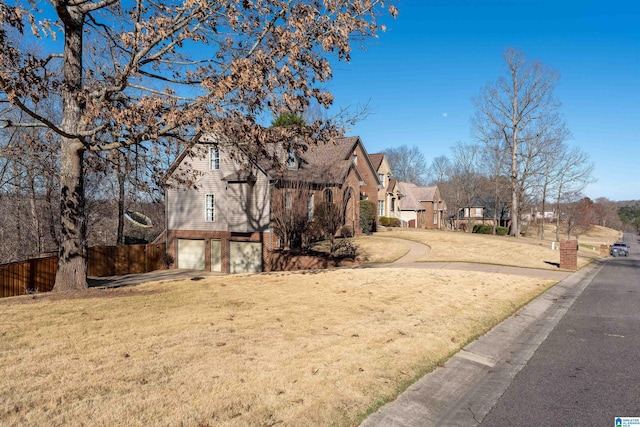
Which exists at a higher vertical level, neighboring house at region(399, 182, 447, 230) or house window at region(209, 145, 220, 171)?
house window at region(209, 145, 220, 171)

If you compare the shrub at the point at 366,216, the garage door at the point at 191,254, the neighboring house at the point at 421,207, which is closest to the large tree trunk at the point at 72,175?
the garage door at the point at 191,254

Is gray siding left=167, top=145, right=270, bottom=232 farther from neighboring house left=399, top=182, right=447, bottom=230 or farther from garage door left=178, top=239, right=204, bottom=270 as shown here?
neighboring house left=399, top=182, right=447, bottom=230

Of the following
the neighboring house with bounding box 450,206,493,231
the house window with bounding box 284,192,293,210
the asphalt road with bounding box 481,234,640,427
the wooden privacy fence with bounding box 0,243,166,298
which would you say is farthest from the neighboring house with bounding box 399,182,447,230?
the asphalt road with bounding box 481,234,640,427

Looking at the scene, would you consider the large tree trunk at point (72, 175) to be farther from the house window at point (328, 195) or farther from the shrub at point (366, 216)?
the shrub at point (366, 216)

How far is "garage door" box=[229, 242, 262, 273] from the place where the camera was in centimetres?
2795

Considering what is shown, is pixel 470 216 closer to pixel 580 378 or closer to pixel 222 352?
pixel 580 378

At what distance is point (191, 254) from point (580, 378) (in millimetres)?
28732

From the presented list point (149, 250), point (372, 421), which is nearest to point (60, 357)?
point (372, 421)

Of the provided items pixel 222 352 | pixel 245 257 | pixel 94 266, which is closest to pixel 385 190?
pixel 245 257

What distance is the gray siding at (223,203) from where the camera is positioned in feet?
91.1

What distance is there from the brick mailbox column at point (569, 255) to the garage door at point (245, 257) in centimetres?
1764

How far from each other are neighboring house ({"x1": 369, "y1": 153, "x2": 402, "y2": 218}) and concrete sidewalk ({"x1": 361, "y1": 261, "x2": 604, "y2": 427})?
1438 inches

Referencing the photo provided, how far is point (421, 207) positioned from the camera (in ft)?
197

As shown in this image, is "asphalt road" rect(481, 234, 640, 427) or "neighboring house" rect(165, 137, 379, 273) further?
"neighboring house" rect(165, 137, 379, 273)
